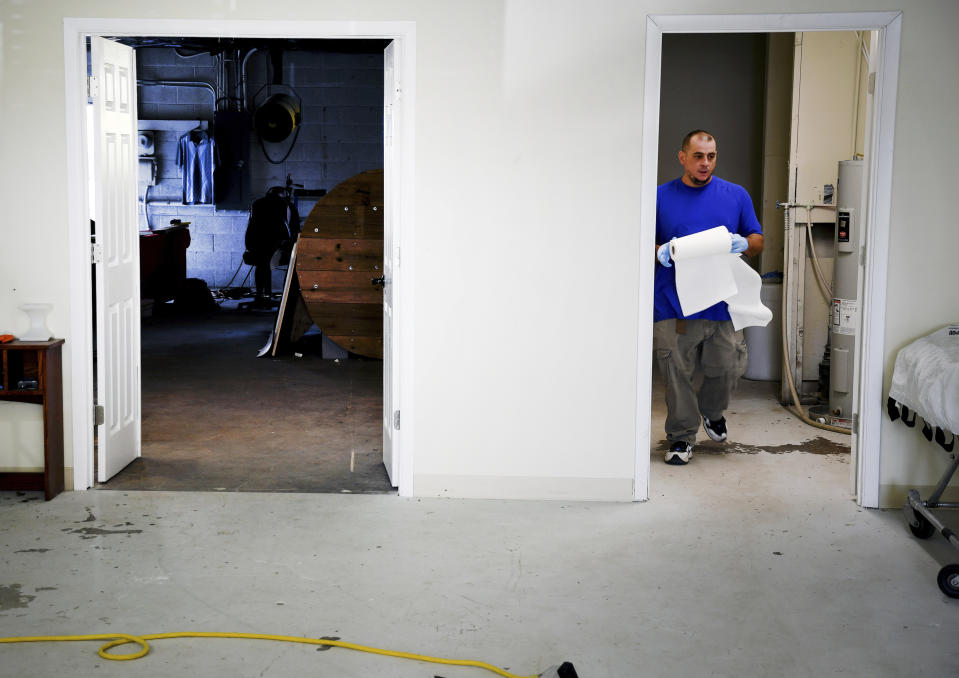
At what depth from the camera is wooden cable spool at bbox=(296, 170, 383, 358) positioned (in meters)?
8.09

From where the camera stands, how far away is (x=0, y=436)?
4.73 meters

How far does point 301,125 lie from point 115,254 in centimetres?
783

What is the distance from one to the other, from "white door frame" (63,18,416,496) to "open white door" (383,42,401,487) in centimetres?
3

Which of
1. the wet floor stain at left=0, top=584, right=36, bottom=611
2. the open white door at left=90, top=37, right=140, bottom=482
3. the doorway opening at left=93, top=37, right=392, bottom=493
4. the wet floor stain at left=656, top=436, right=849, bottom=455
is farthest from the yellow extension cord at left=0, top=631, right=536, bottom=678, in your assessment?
the doorway opening at left=93, top=37, right=392, bottom=493

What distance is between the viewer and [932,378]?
158 inches

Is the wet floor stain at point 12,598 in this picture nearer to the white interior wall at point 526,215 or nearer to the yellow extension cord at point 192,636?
the yellow extension cord at point 192,636

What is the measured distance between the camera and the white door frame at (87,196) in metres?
4.52

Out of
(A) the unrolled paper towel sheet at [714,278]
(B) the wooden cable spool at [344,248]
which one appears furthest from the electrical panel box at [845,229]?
(B) the wooden cable spool at [344,248]

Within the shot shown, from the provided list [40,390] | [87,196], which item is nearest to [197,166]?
[87,196]

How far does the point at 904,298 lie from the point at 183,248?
8923 millimetres

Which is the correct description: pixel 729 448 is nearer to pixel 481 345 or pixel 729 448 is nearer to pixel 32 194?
pixel 481 345

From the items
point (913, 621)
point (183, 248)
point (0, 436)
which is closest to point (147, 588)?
point (0, 436)

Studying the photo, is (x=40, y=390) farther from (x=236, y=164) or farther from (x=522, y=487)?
(x=236, y=164)

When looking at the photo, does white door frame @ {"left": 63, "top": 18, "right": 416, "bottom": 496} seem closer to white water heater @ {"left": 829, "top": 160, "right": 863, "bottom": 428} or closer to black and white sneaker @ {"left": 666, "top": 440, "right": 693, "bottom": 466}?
black and white sneaker @ {"left": 666, "top": 440, "right": 693, "bottom": 466}
